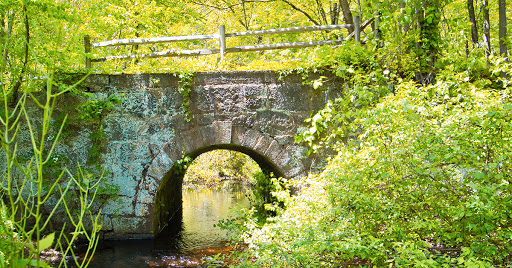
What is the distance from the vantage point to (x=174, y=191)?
25.1 feet

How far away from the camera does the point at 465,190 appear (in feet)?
8.91

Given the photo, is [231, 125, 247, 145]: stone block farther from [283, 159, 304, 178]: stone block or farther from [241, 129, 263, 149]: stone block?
[283, 159, 304, 178]: stone block

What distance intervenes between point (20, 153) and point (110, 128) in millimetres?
1239

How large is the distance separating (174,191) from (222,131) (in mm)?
3022

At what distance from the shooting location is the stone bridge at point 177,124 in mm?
5121

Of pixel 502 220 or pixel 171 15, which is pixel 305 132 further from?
pixel 171 15

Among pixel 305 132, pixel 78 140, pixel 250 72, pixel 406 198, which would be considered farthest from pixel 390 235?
pixel 78 140

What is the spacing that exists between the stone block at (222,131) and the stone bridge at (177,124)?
0.04 feet

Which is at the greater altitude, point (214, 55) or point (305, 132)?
point (214, 55)

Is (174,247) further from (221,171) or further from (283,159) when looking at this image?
(221,171)

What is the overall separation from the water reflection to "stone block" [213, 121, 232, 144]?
1.46 m

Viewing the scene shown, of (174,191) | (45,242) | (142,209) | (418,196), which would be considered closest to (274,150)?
(142,209)

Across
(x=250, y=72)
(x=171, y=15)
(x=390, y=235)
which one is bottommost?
(x=390, y=235)

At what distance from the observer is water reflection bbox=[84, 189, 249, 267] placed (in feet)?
15.3
